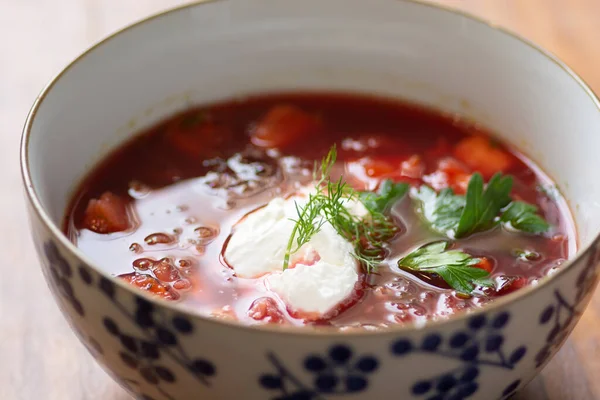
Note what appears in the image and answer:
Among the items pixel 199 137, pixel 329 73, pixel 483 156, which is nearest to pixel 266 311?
pixel 199 137

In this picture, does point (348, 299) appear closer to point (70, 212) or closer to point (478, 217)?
point (478, 217)

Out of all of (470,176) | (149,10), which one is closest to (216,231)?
(470,176)

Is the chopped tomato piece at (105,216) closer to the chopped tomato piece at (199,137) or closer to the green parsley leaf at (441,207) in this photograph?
the chopped tomato piece at (199,137)

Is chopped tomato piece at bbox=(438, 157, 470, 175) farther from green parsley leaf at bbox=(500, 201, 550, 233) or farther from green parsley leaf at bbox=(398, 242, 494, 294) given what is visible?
green parsley leaf at bbox=(398, 242, 494, 294)

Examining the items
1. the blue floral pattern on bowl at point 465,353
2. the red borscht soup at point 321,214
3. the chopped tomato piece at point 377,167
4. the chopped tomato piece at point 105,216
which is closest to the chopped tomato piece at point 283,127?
the red borscht soup at point 321,214

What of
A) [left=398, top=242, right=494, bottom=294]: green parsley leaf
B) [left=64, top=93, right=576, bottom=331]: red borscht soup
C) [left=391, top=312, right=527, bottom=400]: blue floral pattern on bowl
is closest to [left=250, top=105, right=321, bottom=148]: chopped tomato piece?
[left=64, top=93, right=576, bottom=331]: red borscht soup
